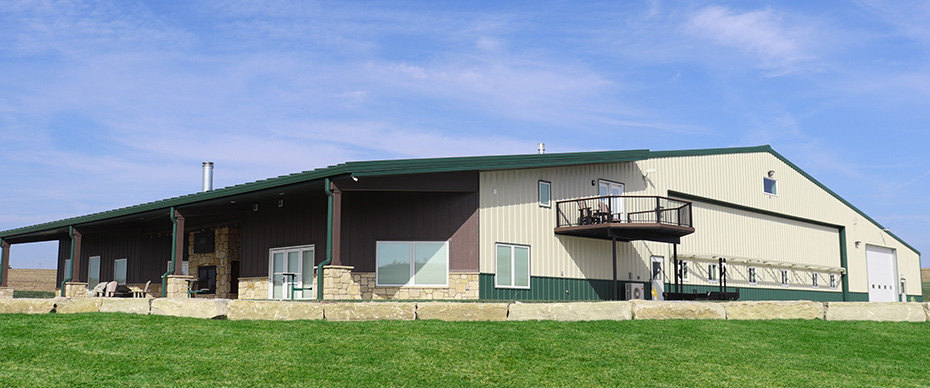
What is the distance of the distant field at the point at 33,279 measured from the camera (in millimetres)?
41812

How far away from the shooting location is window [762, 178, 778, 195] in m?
27.3

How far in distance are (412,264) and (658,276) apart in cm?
838

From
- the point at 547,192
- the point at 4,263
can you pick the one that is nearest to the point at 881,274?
the point at 547,192

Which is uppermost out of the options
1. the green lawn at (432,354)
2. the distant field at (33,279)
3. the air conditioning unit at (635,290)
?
the distant field at (33,279)

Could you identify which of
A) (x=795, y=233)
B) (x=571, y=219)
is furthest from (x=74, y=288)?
(x=795, y=233)

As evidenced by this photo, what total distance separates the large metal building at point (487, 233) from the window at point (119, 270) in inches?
6.3

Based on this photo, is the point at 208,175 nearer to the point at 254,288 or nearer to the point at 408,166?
the point at 254,288

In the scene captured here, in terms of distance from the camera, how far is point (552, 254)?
64.3 feet

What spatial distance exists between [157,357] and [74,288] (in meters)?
19.4

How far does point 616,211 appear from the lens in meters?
21.2

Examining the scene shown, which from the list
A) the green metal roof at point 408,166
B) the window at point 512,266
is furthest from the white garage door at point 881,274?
the window at point 512,266

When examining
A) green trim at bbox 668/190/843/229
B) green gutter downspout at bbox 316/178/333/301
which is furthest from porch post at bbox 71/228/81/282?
green trim at bbox 668/190/843/229

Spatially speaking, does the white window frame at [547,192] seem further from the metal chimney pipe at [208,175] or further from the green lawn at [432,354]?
the metal chimney pipe at [208,175]

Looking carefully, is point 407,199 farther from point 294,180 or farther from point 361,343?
point 361,343
